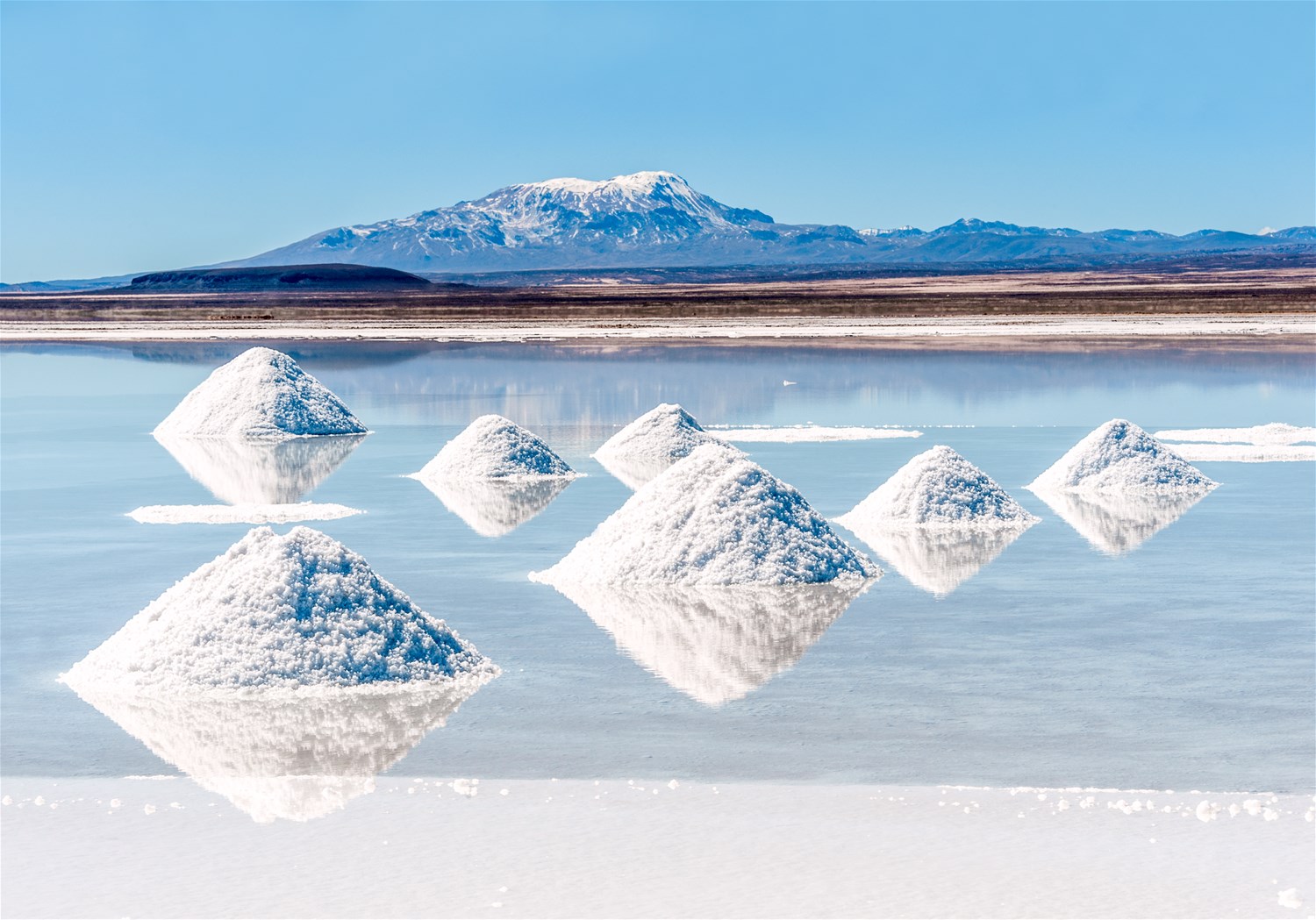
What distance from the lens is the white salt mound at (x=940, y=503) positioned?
37.1 feet

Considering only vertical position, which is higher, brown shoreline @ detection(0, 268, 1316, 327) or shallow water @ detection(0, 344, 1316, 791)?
shallow water @ detection(0, 344, 1316, 791)

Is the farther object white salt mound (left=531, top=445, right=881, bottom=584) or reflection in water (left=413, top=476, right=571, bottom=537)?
reflection in water (left=413, top=476, right=571, bottom=537)

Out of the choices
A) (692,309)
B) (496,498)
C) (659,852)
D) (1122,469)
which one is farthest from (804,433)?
(692,309)

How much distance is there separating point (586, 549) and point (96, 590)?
2748mm

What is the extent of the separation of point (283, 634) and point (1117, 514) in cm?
709

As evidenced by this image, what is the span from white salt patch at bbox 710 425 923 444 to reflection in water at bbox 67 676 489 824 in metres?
10.7

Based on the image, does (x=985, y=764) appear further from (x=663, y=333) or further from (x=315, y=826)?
(x=663, y=333)

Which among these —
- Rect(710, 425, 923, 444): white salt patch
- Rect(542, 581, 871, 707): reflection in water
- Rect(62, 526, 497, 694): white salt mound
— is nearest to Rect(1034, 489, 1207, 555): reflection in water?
Rect(542, 581, 871, 707): reflection in water

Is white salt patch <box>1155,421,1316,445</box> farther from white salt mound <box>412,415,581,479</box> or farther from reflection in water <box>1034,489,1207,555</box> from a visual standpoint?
white salt mound <box>412,415,581,479</box>

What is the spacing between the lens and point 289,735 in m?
6.27

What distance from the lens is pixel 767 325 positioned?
5169 centimetres

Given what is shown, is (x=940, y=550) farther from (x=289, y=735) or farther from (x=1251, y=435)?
(x=1251, y=435)

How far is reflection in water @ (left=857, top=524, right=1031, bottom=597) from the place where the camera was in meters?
9.47

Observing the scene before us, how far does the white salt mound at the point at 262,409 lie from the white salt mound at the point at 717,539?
976cm
